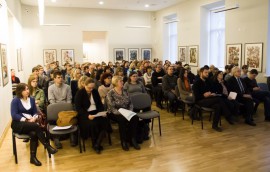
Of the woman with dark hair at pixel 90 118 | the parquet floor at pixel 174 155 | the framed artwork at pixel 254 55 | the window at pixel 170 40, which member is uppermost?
the window at pixel 170 40

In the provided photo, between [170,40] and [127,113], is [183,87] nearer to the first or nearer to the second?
[127,113]

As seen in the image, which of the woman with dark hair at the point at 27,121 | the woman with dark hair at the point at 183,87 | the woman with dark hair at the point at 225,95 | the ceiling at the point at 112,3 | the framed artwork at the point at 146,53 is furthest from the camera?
the framed artwork at the point at 146,53

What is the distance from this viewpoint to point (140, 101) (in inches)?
215

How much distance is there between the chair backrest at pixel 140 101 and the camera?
5406 millimetres

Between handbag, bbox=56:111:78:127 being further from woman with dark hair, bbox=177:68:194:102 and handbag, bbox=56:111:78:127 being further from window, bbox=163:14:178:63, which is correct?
window, bbox=163:14:178:63

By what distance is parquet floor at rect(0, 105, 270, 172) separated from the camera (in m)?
4.00

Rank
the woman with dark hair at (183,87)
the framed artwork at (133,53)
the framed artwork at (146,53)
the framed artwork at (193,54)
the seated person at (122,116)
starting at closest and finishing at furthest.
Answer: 1. the seated person at (122,116)
2. the woman with dark hair at (183,87)
3. the framed artwork at (193,54)
4. the framed artwork at (133,53)
5. the framed artwork at (146,53)

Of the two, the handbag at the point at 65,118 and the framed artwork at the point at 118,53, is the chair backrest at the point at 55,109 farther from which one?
the framed artwork at the point at 118,53

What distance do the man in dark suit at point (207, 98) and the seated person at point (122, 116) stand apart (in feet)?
6.07

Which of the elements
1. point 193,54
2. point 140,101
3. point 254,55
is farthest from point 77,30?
point 140,101

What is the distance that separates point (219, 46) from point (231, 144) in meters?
7.05

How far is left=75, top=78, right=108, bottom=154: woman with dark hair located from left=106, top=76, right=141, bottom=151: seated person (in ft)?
0.82

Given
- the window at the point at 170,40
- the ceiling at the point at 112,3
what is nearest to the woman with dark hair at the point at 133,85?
the ceiling at the point at 112,3

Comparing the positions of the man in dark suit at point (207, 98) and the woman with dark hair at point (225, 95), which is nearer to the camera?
the man in dark suit at point (207, 98)
